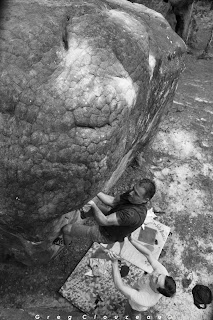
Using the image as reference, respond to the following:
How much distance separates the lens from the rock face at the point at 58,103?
1.78m

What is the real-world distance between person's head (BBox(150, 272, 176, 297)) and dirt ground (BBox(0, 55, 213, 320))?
78 centimetres

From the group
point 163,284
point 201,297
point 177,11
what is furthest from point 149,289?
point 177,11

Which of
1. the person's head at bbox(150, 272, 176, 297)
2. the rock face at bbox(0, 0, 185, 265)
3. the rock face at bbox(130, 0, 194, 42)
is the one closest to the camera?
the rock face at bbox(0, 0, 185, 265)

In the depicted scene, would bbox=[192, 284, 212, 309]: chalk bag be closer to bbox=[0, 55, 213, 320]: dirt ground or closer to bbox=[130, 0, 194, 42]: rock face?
bbox=[0, 55, 213, 320]: dirt ground

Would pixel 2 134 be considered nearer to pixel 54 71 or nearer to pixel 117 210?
pixel 54 71

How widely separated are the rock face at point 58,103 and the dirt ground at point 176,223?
47.9 inches

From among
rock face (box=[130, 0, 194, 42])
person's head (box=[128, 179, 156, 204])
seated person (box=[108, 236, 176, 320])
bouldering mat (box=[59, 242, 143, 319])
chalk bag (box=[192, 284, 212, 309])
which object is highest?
rock face (box=[130, 0, 194, 42])

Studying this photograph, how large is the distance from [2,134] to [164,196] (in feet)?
9.53

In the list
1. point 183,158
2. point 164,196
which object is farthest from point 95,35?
point 183,158

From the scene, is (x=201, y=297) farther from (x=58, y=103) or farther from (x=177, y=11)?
(x=177, y=11)

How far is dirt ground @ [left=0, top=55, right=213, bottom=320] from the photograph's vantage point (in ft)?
10.3

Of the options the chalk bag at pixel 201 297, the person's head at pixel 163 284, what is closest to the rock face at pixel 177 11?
the chalk bag at pixel 201 297

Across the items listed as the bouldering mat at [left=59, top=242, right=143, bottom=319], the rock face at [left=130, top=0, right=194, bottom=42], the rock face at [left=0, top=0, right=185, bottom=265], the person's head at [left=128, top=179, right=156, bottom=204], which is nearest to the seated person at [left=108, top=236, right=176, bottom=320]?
the bouldering mat at [left=59, top=242, right=143, bottom=319]

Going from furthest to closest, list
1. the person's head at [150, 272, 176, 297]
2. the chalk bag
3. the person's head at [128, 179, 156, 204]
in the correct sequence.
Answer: the chalk bag < the person's head at [128, 179, 156, 204] < the person's head at [150, 272, 176, 297]
